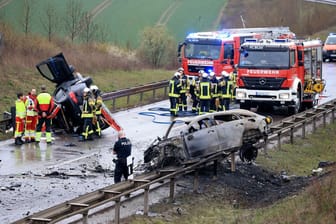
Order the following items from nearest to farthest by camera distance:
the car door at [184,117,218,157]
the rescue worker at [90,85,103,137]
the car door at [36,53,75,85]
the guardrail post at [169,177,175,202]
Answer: the guardrail post at [169,177,175,202] < the car door at [184,117,218,157] < the rescue worker at [90,85,103,137] < the car door at [36,53,75,85]

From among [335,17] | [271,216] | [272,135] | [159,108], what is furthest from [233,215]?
[335,17]

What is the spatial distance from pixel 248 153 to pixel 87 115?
5291mm

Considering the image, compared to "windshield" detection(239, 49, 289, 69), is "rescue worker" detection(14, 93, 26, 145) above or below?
below

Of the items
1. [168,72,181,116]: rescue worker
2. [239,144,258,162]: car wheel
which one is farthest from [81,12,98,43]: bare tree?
[239,144,258,162]: car wheel

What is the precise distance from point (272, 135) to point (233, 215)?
6852 millimetres

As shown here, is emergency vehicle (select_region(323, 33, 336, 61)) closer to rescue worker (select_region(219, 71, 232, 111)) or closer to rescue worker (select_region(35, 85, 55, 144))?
rescue worker (select_region(219, 71, 232, 111))

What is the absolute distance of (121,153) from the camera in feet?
45.8

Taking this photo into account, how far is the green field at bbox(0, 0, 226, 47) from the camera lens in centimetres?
5819

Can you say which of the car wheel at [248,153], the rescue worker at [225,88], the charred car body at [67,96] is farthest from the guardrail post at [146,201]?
the rescue worker at [225,88]

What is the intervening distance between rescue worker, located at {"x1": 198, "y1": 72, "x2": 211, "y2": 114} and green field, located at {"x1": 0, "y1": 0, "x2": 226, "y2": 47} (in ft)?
98.0

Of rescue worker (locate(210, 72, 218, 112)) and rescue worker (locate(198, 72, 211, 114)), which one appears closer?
rescue worker (locate(198, 72, 211, 114))

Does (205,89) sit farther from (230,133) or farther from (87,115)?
(230,133)

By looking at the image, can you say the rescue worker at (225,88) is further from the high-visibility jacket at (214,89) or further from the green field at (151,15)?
the green field at (151,15)

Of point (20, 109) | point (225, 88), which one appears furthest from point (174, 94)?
point (20, 109)
